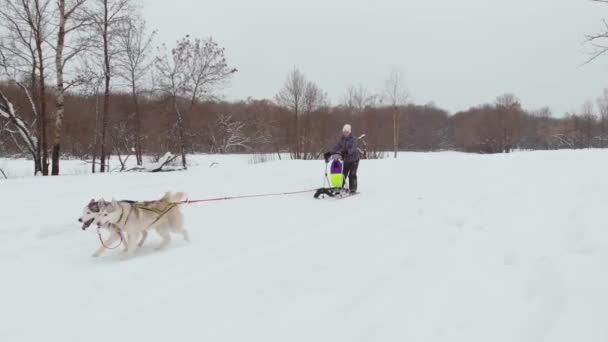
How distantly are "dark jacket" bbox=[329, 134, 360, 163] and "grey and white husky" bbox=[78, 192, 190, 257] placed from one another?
211 inches

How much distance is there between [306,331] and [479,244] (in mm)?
3105

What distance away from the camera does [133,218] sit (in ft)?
16.5

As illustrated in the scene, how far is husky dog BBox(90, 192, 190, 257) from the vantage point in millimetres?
4781

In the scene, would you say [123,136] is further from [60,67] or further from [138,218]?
[138,218]

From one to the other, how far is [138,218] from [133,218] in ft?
0.23

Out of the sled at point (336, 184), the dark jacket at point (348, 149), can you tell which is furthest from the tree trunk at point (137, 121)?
the sled at point (336, 184)

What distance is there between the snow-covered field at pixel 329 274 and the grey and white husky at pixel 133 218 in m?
0.24

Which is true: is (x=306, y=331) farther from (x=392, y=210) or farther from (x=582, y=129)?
(x=582, y=129)

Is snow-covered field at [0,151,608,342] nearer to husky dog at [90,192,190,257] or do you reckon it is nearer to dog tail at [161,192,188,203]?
husky dog at [90,192,190,257]

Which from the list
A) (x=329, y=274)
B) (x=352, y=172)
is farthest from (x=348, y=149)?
(x=329, y=274)

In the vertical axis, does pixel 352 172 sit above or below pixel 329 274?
above

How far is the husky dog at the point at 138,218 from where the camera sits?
4.78 meters

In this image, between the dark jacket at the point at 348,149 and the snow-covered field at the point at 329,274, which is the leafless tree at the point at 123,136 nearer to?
the snow-covered field at the point at 329,274

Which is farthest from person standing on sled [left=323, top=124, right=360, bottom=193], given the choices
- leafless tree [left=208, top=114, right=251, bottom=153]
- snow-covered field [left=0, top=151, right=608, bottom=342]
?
leafless tree [left=208, top=114, right=251, bottom=153]
